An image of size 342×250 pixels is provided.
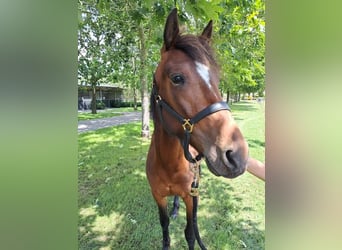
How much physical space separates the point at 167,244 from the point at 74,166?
4.15 ft

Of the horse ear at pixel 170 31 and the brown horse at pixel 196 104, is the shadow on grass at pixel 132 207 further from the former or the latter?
the horse ear at pixel 170 31

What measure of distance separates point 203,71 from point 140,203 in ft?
5.91

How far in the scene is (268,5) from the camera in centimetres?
70

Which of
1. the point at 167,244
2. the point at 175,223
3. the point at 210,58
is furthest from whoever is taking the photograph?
the point at 175,223

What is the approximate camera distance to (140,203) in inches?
93.2

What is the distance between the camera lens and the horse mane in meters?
0.93

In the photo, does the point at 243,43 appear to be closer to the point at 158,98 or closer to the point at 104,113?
the point at 104,113

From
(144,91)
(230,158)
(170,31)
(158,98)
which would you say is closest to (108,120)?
(144,91)

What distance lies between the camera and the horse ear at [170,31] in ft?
3.22

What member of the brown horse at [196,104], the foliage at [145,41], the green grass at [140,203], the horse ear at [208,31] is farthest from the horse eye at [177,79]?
the green grass at [140,203]

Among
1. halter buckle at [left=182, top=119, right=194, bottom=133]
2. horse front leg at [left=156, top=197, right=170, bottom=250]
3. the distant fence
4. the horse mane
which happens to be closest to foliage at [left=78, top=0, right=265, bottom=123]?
the distant fence
